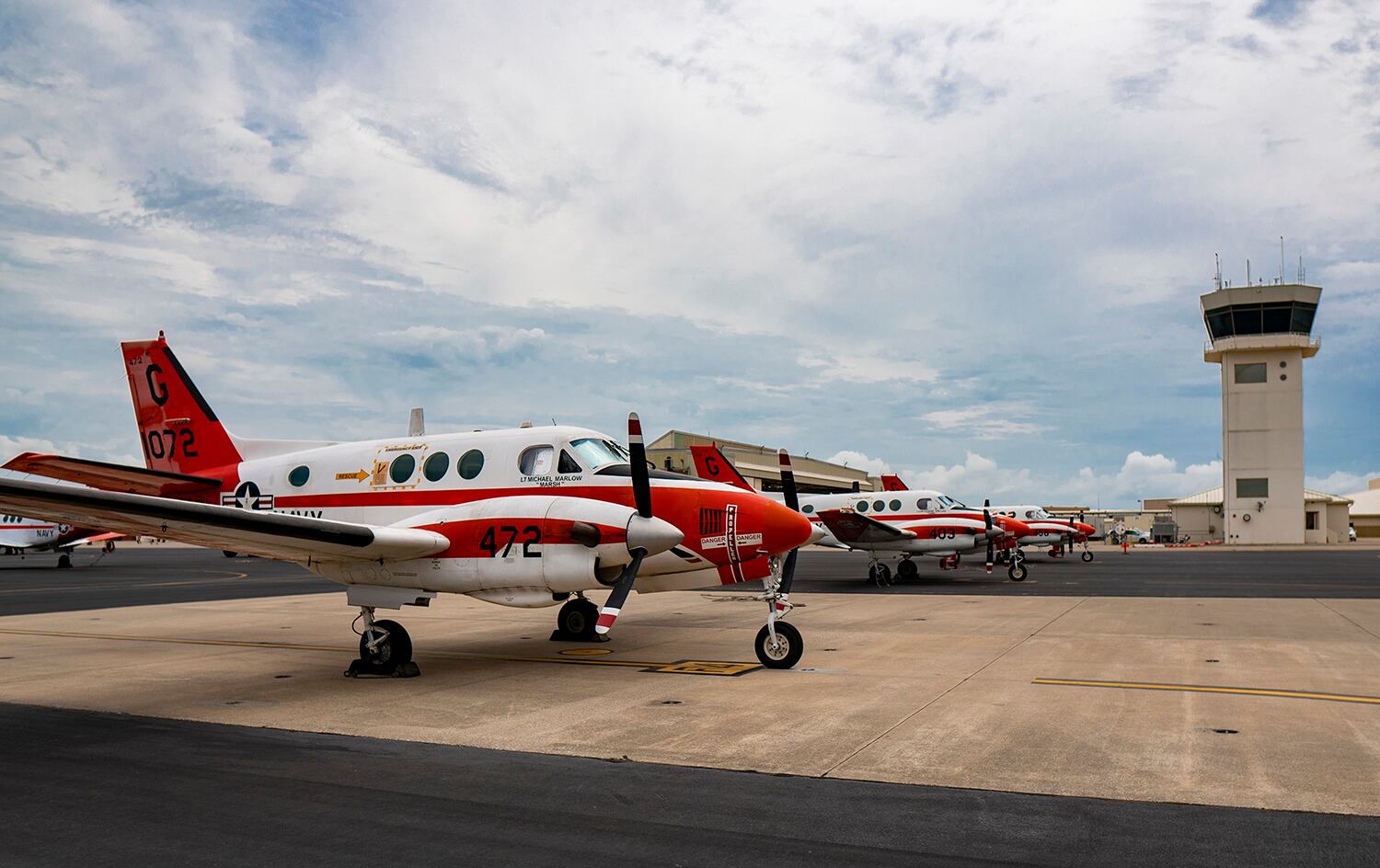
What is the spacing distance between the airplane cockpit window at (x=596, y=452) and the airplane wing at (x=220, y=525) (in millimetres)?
2101

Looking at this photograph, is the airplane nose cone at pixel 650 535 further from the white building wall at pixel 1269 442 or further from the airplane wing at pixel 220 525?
the white building wall at pixel 1269 442

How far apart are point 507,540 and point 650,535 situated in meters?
1.80

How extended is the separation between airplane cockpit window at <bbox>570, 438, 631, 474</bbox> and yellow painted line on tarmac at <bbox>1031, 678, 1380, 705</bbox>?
5911mm

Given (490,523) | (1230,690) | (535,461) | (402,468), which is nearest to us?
(1230,690)

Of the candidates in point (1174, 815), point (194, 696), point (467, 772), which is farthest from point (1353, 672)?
point (194, 696)

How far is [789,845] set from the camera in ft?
17.3

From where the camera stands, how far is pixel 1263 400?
71125mm

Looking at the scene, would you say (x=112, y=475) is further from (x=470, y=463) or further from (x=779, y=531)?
(x=779, y=531)

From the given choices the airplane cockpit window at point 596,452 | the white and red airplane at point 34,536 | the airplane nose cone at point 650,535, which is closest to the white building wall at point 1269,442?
the airplane cockpit window at point 596,452

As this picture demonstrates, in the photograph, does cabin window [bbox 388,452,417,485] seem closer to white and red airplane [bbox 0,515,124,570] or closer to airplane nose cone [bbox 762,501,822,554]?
airplane nose cone [bbox 762,501,822,554]

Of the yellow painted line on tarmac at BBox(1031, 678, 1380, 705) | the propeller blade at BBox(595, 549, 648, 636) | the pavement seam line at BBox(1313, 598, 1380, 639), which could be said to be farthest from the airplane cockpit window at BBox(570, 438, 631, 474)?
the pavement seam line at BBox(1313, 598, 1380, 639)

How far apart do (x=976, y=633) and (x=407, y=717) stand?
10068 millimetres

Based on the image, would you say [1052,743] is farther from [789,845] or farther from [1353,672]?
[1353,672]

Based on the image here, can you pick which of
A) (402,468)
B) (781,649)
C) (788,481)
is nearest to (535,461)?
(402,468)
